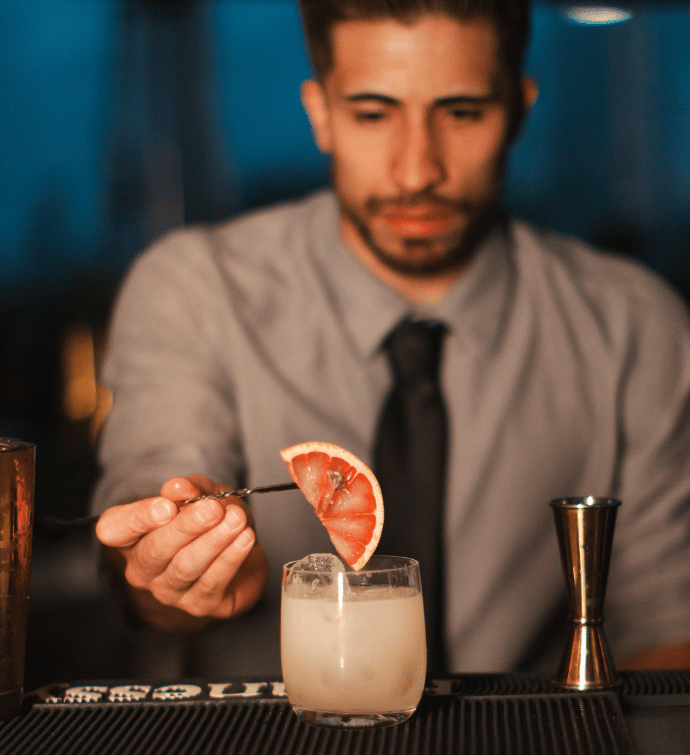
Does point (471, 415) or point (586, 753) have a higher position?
point (471, 415)

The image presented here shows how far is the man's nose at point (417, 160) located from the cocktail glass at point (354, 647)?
115cm

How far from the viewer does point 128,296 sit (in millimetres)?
2111

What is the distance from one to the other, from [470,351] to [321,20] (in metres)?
0.84

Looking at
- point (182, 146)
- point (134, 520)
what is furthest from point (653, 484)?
point (182, 146)

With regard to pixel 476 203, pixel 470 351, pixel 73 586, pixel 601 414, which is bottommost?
pixel 73 586

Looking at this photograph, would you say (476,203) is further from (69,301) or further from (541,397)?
(69,301)

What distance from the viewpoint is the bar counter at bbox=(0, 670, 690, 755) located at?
0.78 meters

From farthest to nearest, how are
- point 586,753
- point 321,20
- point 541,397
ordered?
point 541,397 < point 321,20 < point 586,753

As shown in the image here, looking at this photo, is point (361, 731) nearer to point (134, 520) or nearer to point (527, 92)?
point (134, 520)

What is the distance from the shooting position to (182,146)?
12.9ft

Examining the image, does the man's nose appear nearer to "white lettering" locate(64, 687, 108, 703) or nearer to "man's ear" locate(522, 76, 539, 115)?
"man's ear" locate(522, 76, 539, 115)

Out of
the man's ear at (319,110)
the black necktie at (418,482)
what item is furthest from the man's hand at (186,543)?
the man's ear at (319,110)

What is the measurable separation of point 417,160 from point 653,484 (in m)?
0.96

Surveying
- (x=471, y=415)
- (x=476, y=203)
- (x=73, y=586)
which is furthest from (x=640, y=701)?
(x=73, y=586)
